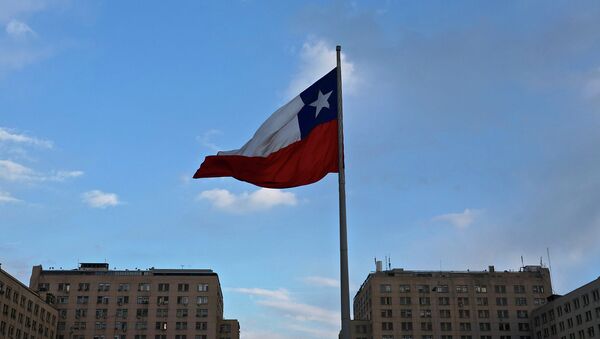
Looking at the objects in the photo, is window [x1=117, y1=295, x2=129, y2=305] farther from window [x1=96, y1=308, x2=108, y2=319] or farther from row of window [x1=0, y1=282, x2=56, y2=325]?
row of window [x1=0, y1=282, x2=56, y2=325]

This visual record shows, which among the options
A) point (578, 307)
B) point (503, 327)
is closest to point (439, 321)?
point (503, 327)

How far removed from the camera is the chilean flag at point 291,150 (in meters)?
A: 27.7

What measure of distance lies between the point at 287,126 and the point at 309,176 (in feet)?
7.85

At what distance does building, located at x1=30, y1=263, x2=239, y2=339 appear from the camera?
18788cm

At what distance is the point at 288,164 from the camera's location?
28.0 meters

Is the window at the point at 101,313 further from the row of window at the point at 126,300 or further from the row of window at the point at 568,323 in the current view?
the row of window at the point at 568,323

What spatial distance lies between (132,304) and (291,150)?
174 metres

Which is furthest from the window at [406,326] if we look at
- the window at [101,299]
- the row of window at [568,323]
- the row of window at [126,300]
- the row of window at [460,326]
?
the window at [101,299]

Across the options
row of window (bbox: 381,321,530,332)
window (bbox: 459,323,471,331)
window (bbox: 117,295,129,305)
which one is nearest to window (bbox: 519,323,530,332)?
row of window (bbox: 381,321,530,332)

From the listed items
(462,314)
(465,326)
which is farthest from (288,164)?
(462,314)

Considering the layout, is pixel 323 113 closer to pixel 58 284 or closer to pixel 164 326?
pixel 164 326

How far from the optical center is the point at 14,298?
148 metres

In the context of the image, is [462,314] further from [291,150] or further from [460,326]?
[291,150]

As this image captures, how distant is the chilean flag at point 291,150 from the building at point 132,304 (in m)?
166
